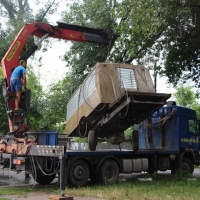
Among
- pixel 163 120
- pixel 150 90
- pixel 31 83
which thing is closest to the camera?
pixel 150 90

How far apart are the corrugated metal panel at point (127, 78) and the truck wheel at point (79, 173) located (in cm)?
286

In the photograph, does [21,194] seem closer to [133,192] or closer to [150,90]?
[133,192]

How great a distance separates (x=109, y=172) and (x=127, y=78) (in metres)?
3.31

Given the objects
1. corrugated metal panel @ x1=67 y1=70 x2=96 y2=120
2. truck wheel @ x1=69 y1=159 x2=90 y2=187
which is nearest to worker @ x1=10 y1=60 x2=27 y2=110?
corrugated metal panel @ x1=67 y1=70 x2=96 y2=120

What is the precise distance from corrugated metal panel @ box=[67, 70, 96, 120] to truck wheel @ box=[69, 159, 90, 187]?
2196 millimetres

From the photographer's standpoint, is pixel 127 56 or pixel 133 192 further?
pixel 127 56

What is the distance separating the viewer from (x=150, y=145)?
1488 cm

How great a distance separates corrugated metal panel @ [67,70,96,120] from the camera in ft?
37.7

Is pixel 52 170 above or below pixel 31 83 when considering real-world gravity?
below

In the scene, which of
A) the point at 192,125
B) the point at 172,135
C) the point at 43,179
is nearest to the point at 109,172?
the point at 43,179

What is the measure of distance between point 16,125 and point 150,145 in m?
6.42

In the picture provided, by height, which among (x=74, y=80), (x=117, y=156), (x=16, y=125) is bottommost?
(x=117, y=156)

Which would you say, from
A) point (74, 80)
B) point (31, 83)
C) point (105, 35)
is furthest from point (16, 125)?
point (31, 83)

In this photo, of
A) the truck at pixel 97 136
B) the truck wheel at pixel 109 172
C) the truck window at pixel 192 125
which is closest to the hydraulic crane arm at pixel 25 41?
the truck at pixel 97 136
